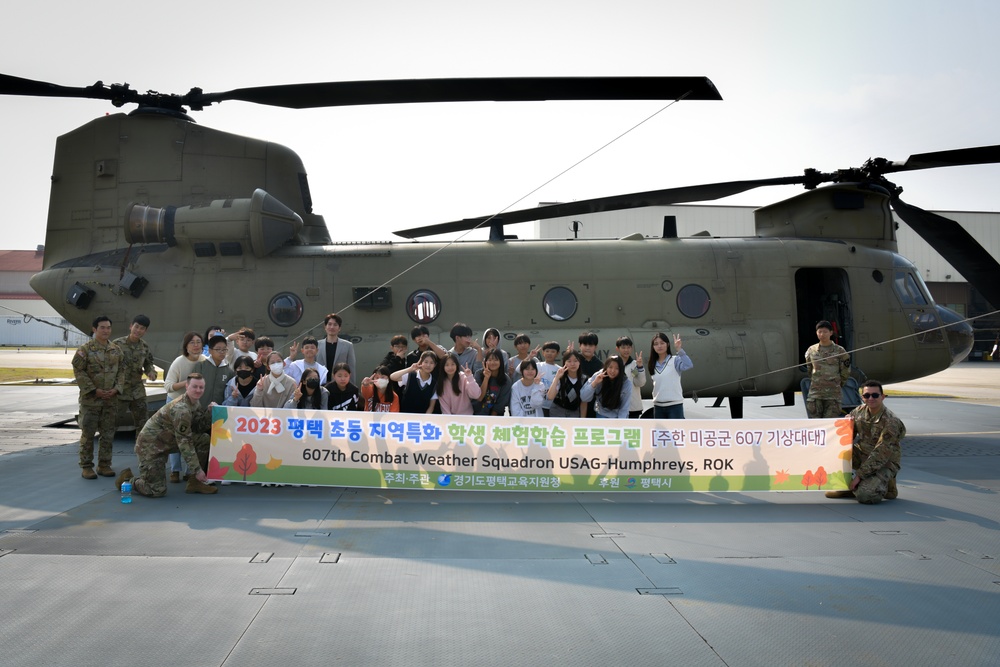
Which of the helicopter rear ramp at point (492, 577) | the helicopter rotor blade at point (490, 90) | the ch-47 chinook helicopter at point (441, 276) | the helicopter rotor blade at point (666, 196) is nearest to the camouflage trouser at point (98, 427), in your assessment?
the helicopter rear ramp at point (492, 577)

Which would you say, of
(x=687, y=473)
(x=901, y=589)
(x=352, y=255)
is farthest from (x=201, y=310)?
(x=901, y=589)

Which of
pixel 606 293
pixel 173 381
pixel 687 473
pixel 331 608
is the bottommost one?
pixel 331 608

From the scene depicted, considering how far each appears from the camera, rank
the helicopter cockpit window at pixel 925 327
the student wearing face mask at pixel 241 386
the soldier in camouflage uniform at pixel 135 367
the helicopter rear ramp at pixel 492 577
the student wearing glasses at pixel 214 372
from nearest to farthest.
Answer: the helicopter rear ramp at pixel 492 577 < the student wearing face mask at pixel 241 386 < the student wearing glasses at pixel 214 372 < the soldier in camouflage uniform at pixel 135 367 < the helicopter cockpit window at pixel 925 327

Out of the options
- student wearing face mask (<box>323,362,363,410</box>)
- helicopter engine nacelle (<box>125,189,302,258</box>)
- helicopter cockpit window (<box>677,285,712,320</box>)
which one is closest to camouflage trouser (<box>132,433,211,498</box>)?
student wearing face mask (<box>323,362,363,410</box>)

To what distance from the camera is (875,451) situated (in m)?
6.96

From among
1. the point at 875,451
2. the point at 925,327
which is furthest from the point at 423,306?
the point at 925,327

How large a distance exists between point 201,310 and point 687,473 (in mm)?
8221

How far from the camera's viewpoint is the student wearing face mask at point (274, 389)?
7555mm

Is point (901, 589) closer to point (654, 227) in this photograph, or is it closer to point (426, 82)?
point (426, 82)

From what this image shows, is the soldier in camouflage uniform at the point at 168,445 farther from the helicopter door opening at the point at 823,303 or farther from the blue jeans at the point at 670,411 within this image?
the helicopter door opening at the point at 823,303

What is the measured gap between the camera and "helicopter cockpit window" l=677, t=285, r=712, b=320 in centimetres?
1126

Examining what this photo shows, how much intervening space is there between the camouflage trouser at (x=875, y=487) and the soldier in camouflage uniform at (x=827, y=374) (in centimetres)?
148

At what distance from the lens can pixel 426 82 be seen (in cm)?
813

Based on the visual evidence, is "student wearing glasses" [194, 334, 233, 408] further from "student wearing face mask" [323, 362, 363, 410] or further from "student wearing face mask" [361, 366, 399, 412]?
"student wearing face mask" [361, 366, 399, 412]
